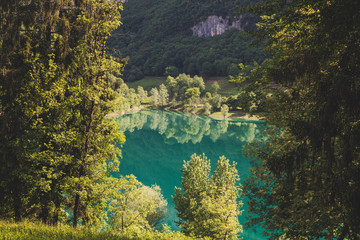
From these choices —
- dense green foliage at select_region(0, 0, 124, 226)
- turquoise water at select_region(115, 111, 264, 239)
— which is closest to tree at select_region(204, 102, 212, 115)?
turquoise water at select_region(115, 111, 264, 239)

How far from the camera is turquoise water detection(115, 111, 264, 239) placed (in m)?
49.2

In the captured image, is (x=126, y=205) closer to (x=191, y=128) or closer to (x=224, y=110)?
(x=191, y=128)

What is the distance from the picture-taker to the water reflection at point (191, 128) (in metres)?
81.5

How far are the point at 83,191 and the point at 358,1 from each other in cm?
1198

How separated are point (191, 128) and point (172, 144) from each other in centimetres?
2041

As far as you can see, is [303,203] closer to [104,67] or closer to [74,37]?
[104,67]

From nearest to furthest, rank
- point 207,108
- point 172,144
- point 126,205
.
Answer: point 126,205
point 172,144
point 207,108

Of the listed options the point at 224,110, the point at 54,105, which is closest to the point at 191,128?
the point at 224,110

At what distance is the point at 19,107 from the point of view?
1016cm

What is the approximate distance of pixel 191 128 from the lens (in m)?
94.6

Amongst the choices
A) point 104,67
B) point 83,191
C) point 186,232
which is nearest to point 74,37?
point 104,67

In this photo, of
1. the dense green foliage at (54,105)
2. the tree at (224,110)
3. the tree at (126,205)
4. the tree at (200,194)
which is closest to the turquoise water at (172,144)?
the tree at (126,205)

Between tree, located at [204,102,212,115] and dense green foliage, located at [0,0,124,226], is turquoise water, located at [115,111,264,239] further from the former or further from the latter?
dense green foliage, located at [0,0,124,226]

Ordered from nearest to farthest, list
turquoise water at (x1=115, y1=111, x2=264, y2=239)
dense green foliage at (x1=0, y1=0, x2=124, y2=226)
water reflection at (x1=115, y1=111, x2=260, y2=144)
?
dense green foliage at (x1=0, y1=0, x2=124, y2=226) → turquoise water at (x1=115, y1=111, x2=264, y2=239) → water reflection at (x1=115, y1=111, x2=260, y2=144)
